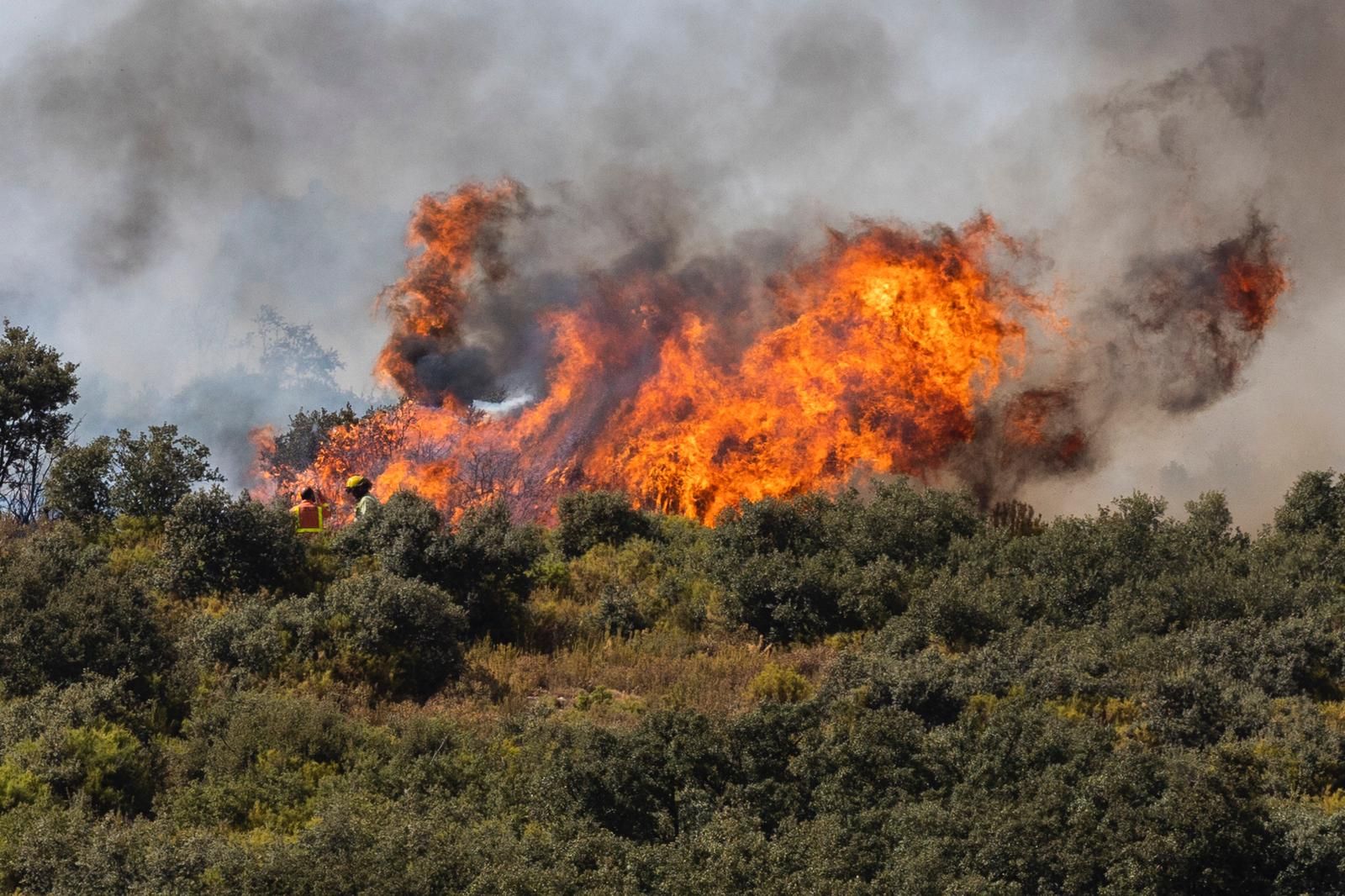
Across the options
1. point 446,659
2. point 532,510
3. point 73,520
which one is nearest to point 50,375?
point 73,520

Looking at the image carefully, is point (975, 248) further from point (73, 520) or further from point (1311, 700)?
point (73, 520)

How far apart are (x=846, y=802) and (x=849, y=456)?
61.2ft

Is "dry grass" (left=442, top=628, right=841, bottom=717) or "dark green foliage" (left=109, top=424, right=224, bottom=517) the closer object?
"dry grass" (left=442, top=628, right=841, bottom=717)

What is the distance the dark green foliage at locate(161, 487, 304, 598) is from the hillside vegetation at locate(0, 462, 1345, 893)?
6 centimetres

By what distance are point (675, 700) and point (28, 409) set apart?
19446 millimetres

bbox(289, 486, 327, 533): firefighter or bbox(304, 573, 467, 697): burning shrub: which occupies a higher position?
bbox(289, 486, 327, 533): firefighter

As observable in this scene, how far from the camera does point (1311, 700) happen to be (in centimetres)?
2734

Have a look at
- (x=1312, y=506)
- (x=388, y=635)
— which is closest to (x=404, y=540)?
(x=388, y=635)

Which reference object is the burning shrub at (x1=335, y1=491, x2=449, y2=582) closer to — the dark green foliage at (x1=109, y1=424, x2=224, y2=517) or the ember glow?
the dark green foliage at (x1=109, y1=424, x2=224, y2=517)

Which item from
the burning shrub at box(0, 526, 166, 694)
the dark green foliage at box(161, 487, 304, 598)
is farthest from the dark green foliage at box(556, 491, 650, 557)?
the burning shrub at box(0, 526, 166, 694)

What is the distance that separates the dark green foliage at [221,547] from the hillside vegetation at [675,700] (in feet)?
0.19

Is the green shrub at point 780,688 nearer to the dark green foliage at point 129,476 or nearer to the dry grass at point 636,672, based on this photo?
the dry grass at point 636,672

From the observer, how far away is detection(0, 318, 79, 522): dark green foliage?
38.2 metres

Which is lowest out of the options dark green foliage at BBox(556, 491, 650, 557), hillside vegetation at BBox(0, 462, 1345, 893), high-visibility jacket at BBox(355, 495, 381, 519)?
hillside vegetation at BBox(0, 462, 1345, 893)
